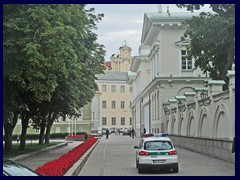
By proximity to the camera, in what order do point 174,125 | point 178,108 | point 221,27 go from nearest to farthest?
point 221,27, point 178,108, point 174,125

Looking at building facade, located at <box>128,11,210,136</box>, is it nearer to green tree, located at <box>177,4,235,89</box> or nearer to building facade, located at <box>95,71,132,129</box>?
green tree, located at <box>177,4,235,89</box>

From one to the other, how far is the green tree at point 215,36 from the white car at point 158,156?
7309 millimetres

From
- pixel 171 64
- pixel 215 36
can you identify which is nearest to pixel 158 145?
pixel 215 36

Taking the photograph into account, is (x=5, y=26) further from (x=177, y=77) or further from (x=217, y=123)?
(x=177, y=77)

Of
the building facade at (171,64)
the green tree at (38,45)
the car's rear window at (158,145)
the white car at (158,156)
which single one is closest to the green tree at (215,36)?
the green tree at (38,45)

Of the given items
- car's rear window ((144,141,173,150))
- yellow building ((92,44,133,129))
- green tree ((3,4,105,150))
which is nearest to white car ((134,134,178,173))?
car's rear window ((144,141,173,150))

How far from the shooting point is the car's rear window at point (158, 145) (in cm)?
1945

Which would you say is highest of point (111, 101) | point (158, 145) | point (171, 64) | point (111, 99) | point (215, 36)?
point (171, 64)

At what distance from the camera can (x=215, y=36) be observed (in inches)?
994

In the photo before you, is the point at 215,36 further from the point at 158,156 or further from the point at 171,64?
the point at 171,64

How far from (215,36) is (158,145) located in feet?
27.6

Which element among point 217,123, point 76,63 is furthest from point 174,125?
point 76,63
